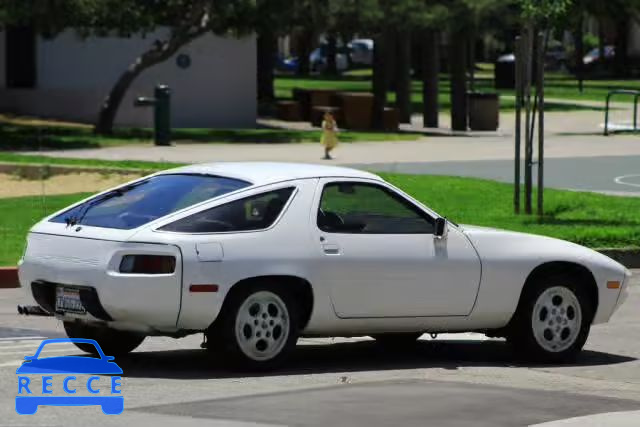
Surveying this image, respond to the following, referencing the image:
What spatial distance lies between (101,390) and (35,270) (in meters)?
1.43

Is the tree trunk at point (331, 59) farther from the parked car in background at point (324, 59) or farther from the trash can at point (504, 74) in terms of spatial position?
the trash can at point (504, 74)

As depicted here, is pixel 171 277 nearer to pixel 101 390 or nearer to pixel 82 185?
pixel 101 390

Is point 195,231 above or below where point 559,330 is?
above

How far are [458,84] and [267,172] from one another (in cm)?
3534

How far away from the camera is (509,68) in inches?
2773

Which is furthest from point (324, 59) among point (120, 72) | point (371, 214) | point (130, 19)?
point (371, 214)

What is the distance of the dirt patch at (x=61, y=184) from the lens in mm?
25766

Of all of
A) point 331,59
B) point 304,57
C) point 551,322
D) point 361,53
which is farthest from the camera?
point 361,53

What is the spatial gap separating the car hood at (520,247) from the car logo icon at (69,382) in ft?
8.69

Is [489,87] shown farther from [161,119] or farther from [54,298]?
[54,298]

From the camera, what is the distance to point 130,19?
3872 centimetres

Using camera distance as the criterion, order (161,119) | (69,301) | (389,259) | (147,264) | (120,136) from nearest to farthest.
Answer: (147,264) < (69,301) < (389,259) < (161,119) < (120,136)

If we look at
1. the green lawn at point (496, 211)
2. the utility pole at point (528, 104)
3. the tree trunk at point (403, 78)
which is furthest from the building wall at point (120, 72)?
the utility pole at point (528, 104)

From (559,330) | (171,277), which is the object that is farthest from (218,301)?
(559,330)
